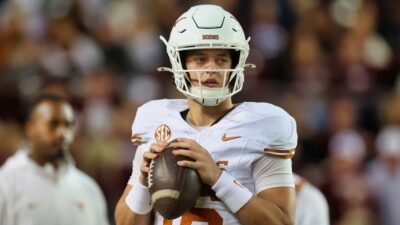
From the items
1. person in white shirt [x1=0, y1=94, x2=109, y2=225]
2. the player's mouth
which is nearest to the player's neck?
the player's mouth

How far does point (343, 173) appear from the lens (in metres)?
7.62

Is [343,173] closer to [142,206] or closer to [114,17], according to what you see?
[114,17]

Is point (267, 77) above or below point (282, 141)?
below

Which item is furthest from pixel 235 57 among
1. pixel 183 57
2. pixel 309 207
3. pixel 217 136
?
pixel 309 207

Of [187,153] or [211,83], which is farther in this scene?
[211,83]

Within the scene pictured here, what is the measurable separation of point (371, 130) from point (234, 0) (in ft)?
6.99

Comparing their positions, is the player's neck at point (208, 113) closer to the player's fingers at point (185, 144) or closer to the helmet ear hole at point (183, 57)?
the helmet ear hole at point (183, 57)

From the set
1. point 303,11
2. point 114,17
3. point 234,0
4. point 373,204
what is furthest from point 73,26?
point 373,204

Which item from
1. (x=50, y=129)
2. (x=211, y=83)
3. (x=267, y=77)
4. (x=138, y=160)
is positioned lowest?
(x=267, y=77)

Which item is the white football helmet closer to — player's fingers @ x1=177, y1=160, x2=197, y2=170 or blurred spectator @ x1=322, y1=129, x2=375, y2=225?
player's fingers @ x1=177, y1=160, x2=197, y2=170

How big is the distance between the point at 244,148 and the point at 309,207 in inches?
65.9

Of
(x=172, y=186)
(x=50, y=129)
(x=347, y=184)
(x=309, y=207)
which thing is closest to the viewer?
(x=172, y=186)

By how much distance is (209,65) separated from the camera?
136 inches

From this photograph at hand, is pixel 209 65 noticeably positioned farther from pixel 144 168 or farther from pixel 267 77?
pixel 267 77
